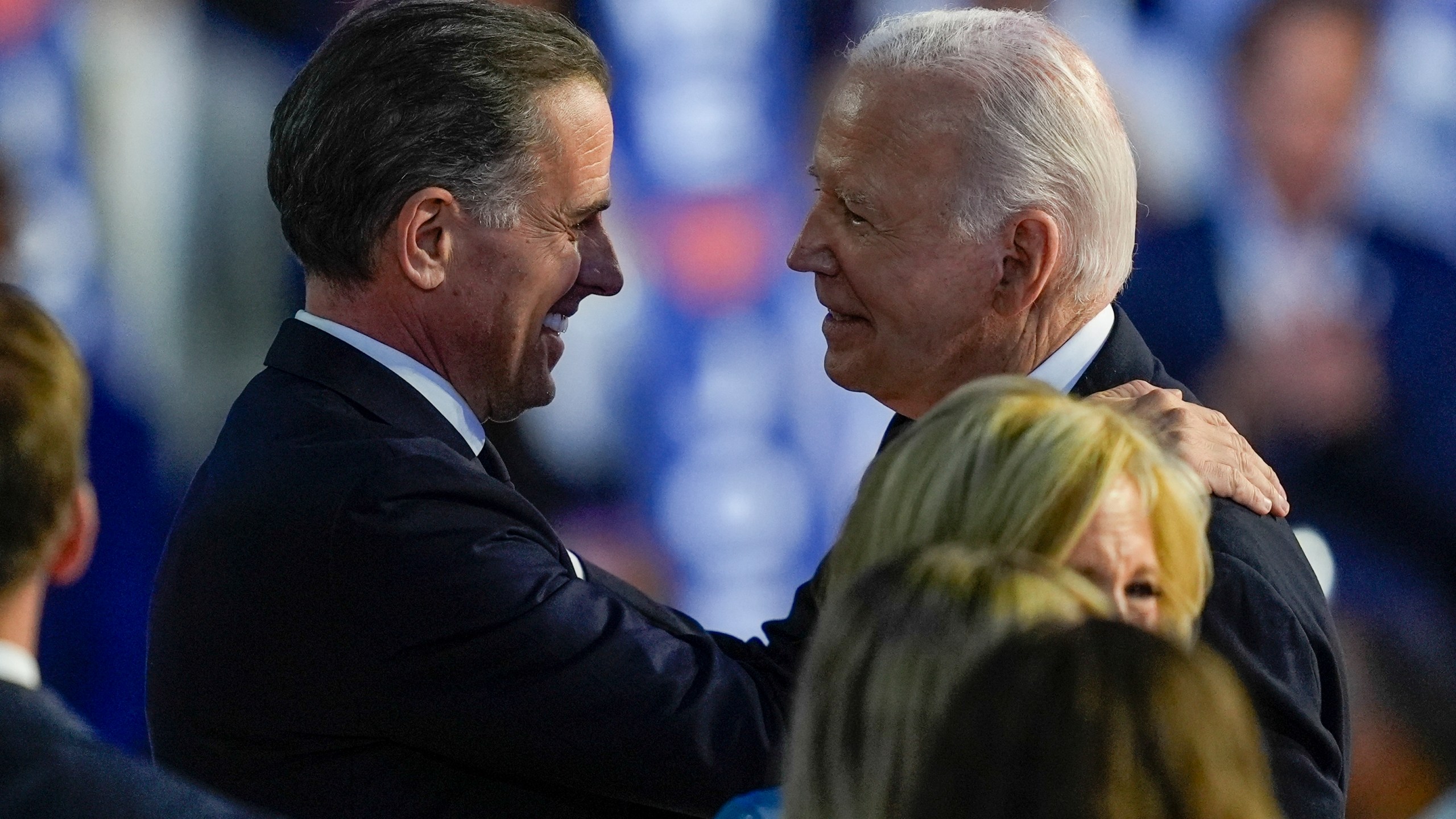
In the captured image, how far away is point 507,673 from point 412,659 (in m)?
0.11

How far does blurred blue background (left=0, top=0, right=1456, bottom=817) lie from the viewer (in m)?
3.23

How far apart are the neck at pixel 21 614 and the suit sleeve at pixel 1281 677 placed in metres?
1.09

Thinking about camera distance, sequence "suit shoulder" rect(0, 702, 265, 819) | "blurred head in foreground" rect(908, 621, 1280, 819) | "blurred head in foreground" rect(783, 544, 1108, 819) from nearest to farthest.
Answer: "blurred head in foreground" rect(908, 621, 1280, 819) → "blurred head in foreground" rect(783, 544, 1108, 819) → "suit shoulder" rect(0, 702, 265, 819)

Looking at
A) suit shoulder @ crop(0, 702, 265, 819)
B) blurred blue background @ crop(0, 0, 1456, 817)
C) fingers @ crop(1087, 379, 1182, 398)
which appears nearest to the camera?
suit shoulder @ crop(0, 702, 265, 819)

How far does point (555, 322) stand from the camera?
7.63 ft

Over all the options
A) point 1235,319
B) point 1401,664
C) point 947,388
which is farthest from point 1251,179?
point 947,388

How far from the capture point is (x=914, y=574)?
1.16 m

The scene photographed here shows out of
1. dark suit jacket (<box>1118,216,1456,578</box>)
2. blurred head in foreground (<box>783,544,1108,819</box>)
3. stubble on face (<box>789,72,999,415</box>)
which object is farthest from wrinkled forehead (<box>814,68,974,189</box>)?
dark suit jacket (<box>1118,216,1456,578</box>)

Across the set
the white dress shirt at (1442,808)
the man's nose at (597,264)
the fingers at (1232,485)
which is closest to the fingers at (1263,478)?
the fingers at (1232,485)

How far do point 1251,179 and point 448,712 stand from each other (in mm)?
2353

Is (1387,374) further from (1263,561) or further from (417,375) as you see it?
(417,375)

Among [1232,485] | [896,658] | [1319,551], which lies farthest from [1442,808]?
[896,658]

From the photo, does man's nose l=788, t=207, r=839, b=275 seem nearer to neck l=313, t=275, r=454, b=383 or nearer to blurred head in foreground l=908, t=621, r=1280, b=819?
neck l=313, t=275, r=454, b=383

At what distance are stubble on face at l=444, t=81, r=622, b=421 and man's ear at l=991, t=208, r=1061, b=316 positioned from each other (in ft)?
1.79
